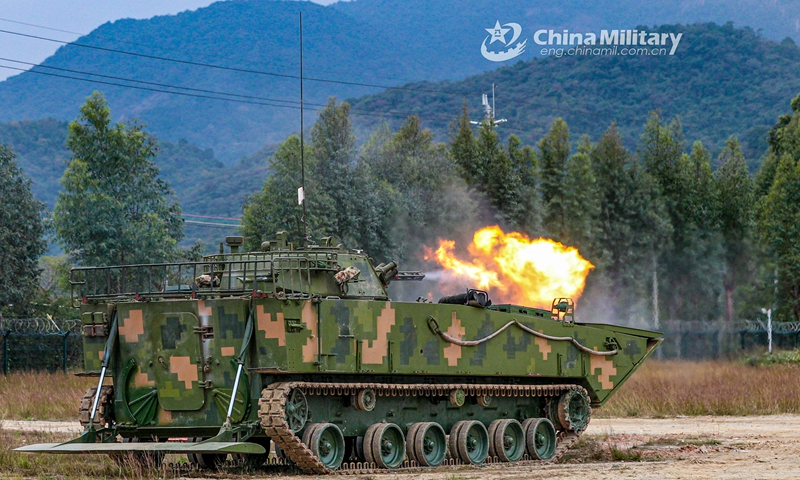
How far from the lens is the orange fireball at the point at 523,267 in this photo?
2508 centimetres

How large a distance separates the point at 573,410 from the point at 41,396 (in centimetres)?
1497

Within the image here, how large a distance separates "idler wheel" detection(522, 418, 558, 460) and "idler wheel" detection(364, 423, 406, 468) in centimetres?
317

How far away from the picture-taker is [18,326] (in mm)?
39281

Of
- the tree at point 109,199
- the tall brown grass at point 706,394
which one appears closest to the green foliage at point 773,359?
the tall brown grass at point 706,394

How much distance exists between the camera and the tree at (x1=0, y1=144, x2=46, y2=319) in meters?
42.3

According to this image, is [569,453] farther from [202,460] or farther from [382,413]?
[202,460]

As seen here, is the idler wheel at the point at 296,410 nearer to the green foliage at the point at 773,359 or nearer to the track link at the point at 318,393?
the track link at the point at 318,393

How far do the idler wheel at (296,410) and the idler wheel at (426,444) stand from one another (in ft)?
8.30

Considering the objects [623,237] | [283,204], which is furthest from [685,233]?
[283,204]

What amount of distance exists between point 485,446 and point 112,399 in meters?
6.20

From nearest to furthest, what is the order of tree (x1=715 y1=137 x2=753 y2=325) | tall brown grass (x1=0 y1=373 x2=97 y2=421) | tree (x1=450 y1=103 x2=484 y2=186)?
1. tall brown grass (x1=0 y1=373 x2=97 y2=421)
2. tree (x1=450 y1=103 x2=484 y2=186)
3. tree (x1=715 y1=137 x2=753 y2=325)

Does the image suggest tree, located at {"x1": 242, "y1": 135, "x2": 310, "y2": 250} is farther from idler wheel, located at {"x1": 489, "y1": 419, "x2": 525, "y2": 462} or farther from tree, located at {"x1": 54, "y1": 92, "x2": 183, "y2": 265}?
idler wheel, located at {"x1": 489, "y1": 419, "x2": 525, "y2": 462}

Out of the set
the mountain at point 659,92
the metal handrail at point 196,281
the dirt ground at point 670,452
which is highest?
the mountain at point 659,92

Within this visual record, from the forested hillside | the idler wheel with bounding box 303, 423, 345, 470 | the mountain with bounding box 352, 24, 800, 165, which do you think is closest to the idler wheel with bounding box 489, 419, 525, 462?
the idler wheel with bounding box 303, 423, 345, 470
